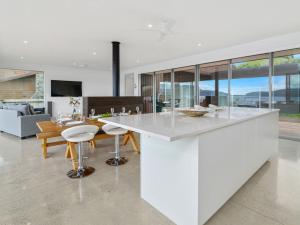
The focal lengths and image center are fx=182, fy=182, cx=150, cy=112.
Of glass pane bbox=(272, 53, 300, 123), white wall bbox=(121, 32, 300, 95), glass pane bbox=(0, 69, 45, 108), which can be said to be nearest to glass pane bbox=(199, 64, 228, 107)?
white wall bbox=(121, 32, 300, 95)

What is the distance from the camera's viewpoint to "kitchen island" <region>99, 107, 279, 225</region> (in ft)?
4.98

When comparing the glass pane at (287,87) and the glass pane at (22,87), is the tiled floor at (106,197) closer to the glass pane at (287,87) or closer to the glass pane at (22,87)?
the glass pane at (287,87)

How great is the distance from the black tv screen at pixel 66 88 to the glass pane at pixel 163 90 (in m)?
4.16

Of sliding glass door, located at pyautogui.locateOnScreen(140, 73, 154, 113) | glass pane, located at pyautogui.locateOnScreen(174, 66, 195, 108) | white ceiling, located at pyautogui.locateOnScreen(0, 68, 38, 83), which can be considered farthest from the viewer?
sliding glass door, located at pyautogui.locateOnScreen(140, 73, 154, 113)

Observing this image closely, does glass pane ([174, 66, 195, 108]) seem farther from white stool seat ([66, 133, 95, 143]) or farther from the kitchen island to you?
white stool seat ([66, 133, 95, 143])

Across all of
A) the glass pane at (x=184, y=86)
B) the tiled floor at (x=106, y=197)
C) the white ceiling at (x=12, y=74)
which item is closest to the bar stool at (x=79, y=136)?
the tiled floor at (x=106, y=197)

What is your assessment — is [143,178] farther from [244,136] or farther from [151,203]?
[244,136]

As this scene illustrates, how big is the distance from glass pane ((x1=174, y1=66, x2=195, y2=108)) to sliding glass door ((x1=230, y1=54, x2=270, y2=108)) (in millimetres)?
1641

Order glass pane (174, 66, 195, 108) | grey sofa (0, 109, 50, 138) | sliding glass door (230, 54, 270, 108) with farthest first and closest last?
1. glass pane (174, 66, 195, 108)
2. sliding glass door (230, 54, 270, 108)
3. grey sofa (0, 109, 50, 138)

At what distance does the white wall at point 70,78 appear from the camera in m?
8.51

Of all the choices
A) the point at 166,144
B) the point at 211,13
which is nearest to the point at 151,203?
the point at 166,144

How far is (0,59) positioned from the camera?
7242 mm

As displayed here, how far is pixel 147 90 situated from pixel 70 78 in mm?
3993

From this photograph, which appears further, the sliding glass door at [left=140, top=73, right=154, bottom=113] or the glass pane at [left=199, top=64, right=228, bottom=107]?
the sliding glass door at [left=140, top=73, right=154, bottom=113]
